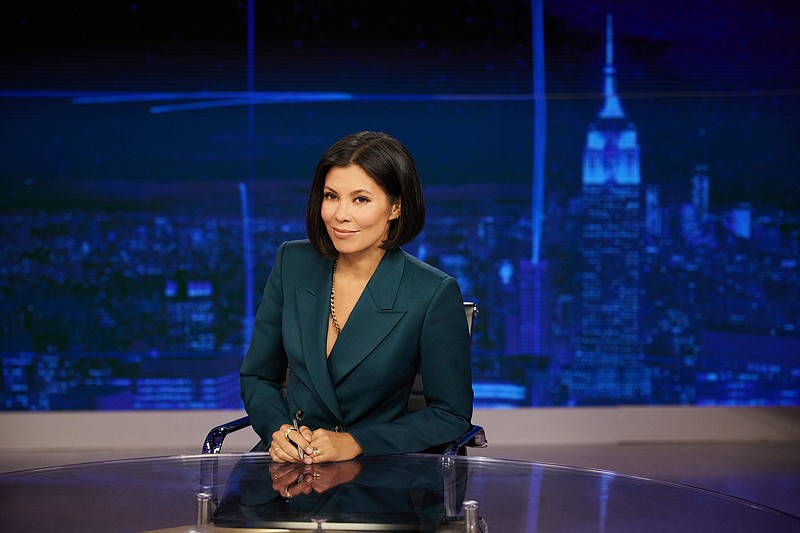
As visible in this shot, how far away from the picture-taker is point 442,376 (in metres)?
1.97

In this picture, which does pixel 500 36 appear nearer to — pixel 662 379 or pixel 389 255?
pixel 662 379

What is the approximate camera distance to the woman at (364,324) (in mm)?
1896

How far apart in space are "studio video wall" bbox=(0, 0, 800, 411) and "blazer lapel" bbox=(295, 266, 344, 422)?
109 inches

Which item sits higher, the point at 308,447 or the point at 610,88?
the point at 610,88

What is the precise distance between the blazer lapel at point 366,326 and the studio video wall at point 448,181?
2.84m

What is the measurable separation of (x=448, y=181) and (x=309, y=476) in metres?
3.38

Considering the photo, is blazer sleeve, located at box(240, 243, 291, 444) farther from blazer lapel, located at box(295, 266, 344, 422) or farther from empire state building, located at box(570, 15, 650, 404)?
empire state building, located at box(570, 15, 650, 404)

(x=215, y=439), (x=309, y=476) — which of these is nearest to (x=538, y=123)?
(x=215, y=439)

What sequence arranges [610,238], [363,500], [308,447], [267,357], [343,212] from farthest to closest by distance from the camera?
1. [610,238]
2. [267,357]
3. [343,212]
4. [308,447]
5. [363,500]

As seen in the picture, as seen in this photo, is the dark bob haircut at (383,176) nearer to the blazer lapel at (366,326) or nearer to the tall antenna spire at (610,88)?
the blazer lapel at (366,326)

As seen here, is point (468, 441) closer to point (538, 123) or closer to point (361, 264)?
point (361, 264)

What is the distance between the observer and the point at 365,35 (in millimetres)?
4816

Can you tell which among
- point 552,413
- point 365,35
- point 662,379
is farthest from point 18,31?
point 662,379

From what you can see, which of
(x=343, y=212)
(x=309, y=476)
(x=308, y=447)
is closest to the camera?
(x=309, y=476)
